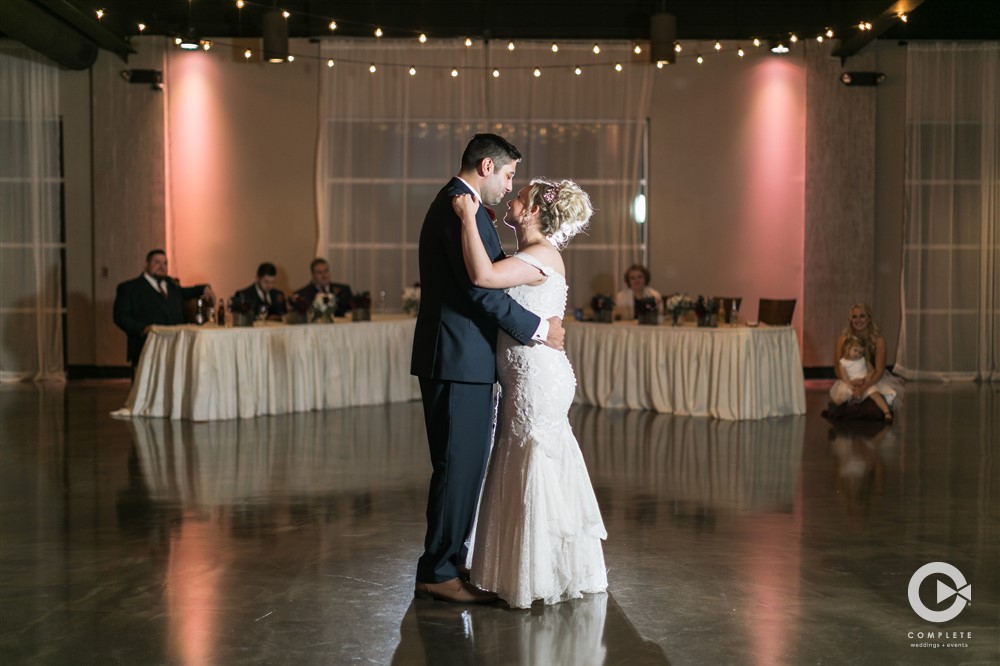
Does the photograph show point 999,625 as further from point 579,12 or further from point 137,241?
point 137,241

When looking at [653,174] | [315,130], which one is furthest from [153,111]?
[653,174]

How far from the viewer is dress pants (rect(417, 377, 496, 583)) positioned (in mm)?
4125

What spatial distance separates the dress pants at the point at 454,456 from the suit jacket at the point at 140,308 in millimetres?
6158

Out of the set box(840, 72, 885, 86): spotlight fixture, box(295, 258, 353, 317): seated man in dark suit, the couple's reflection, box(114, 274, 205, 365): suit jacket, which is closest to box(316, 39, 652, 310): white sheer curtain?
box(295, 258, 353, 317): seated man in dark suit

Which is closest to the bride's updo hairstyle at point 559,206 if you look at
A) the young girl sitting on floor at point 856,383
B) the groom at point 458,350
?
the groom at point 458,350

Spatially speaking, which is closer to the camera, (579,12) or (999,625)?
(999,625)

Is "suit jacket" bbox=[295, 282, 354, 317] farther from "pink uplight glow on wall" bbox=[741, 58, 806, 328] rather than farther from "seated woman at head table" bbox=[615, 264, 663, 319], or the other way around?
"pink uplight glow on wall" bbox=[741, 58, 806, 328]

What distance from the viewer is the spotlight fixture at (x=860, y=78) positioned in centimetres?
1202

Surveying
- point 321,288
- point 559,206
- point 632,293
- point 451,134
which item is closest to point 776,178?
point 632,293

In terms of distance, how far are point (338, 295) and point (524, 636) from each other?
742 cm

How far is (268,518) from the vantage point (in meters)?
5.62

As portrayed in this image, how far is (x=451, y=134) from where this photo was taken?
12.2 m

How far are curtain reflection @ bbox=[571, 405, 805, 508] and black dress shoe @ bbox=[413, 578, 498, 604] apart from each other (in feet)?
5.21

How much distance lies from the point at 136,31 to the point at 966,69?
8852mm
